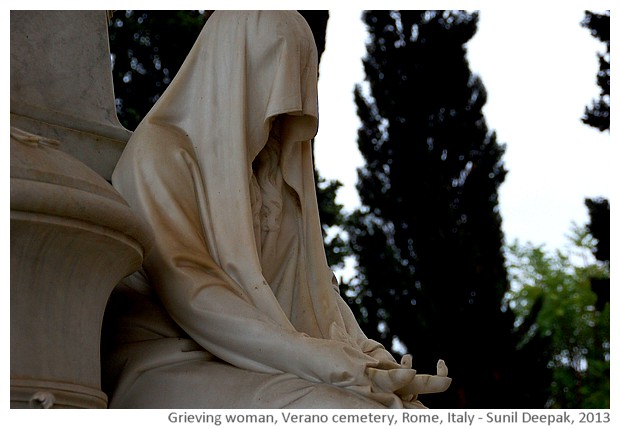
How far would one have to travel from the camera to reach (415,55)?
75.9ft

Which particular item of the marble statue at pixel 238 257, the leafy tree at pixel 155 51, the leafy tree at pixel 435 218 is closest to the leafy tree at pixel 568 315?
the leafy tree at pixel 435 218

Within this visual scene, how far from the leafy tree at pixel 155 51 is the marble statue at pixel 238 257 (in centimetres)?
1032

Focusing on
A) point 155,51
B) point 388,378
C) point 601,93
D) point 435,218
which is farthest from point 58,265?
point 435,218

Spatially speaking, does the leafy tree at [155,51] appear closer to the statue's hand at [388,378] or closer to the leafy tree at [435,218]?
the leafy tree at [435,218]

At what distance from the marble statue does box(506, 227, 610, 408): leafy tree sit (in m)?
19.9

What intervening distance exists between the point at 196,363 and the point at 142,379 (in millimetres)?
191

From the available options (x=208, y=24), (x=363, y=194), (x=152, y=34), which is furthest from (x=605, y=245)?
(x=208, y=24)

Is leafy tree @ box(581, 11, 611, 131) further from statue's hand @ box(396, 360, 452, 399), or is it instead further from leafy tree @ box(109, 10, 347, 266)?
statue's hand @ box(396, 360, 452, 399)

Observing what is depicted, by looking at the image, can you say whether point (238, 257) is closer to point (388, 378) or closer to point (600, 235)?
point (388, 378)

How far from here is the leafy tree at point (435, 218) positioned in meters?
19.9

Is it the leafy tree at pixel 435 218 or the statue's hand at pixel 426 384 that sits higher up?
the leafy tree at pixel 435 218

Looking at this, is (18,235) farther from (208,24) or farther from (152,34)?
(152,34)

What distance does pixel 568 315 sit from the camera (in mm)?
28031

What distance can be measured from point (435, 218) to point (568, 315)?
783 centimetres
